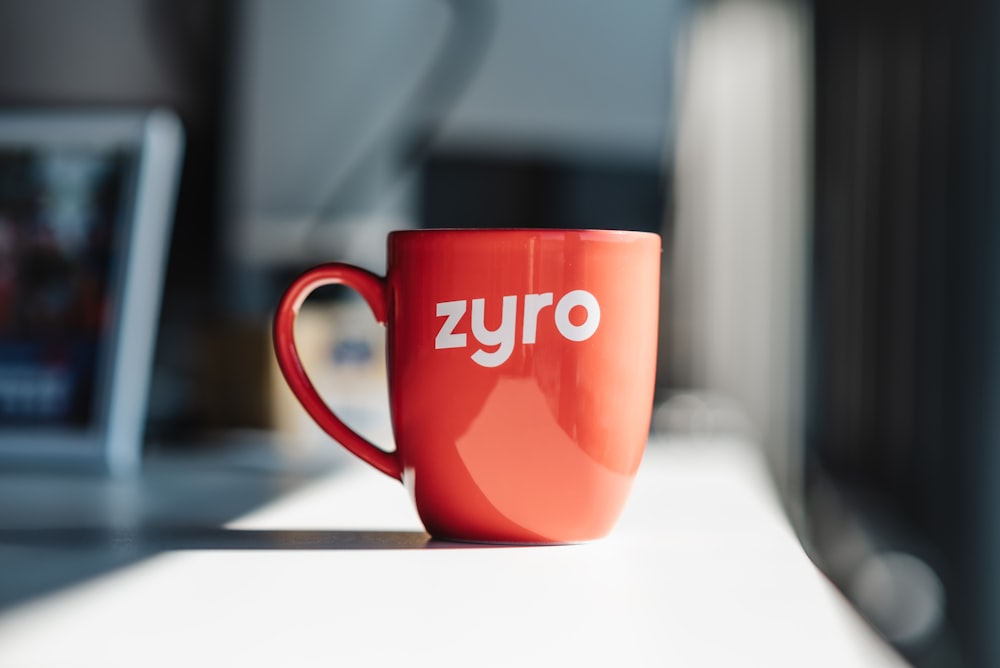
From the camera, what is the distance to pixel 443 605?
0.37 m

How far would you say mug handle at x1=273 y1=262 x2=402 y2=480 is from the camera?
1.62 feet

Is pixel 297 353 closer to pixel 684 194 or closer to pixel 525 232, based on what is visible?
pixel 525 232

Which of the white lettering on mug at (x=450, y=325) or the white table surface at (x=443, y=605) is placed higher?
the white lettering on mug at (x=450, y=325)

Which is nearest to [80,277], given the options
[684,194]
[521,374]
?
[521,374]

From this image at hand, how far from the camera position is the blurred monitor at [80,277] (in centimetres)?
73

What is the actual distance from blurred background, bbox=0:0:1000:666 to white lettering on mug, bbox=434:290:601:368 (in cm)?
44

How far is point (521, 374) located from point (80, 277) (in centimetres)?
45

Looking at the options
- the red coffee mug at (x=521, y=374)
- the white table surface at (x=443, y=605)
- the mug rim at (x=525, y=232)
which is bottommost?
the white table surface at (x=443, y=605)

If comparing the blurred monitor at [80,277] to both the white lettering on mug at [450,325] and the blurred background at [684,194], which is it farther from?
the white lettering on mug at [450,325]

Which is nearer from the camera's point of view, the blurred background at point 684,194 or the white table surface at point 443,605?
the white table surface at point 443,605

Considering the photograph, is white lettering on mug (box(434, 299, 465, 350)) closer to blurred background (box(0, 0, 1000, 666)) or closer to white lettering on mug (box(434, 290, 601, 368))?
white lettering on mug (box(434, 290, 601, 368))

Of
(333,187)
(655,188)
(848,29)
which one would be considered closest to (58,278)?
(333,187)

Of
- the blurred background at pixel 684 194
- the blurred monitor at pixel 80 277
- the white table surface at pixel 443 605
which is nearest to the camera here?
the white table surface at pixel 443 605

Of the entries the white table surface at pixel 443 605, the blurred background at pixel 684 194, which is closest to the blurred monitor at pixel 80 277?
the blurred background at pixel 684 194
